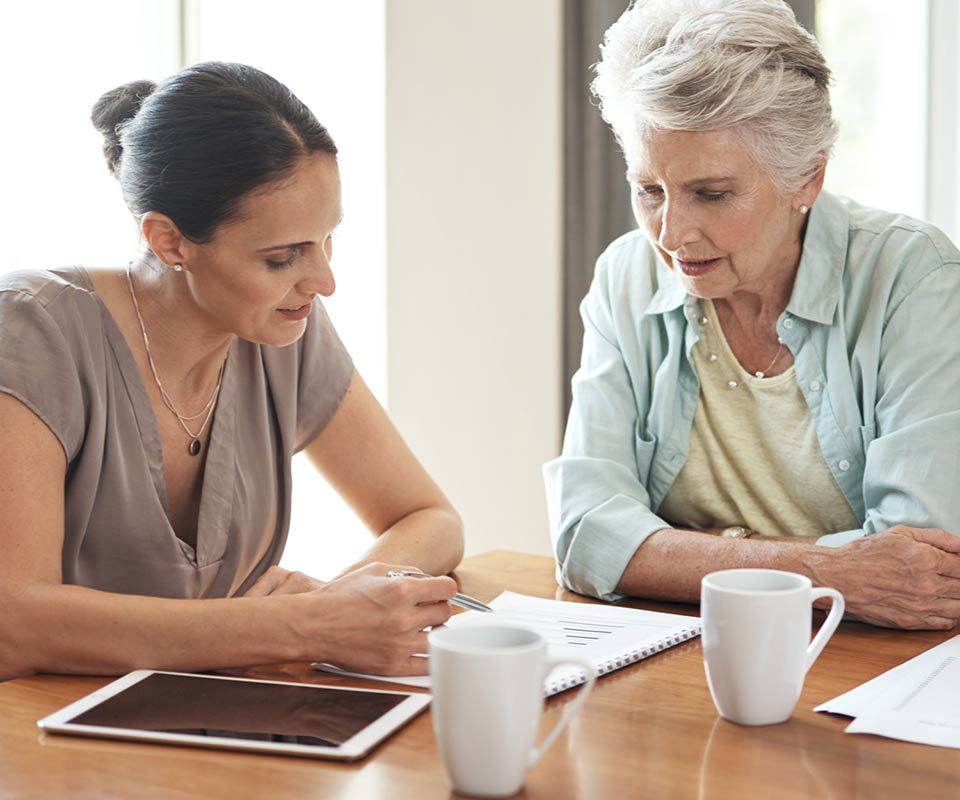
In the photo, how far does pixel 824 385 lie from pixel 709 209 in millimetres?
292

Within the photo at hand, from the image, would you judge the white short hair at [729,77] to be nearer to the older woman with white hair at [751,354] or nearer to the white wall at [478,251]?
the older woman with white hair at [751,354]

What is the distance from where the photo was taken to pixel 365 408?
5.91 feet

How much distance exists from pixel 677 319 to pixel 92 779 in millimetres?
1115

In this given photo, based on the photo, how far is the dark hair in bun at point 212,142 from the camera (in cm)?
143

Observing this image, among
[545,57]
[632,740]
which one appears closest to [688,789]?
[632,740]

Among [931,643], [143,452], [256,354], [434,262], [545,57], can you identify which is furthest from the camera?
[434,262]

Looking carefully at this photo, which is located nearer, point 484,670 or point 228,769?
point 484,670

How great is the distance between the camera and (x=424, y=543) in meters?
1.65

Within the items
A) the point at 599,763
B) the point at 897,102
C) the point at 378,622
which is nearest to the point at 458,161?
the point at 897,102

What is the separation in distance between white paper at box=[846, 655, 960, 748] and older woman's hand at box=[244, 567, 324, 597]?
0.68 meters

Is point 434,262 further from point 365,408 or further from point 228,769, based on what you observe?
point 228,769

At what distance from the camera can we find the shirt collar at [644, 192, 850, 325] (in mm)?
1677

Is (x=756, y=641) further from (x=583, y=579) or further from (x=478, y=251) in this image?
(x=478, y=251)

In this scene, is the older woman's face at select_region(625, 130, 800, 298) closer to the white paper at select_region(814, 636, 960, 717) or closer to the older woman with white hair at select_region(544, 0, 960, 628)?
the older woman with white hair at select_region(544, 0, 960, 628)
